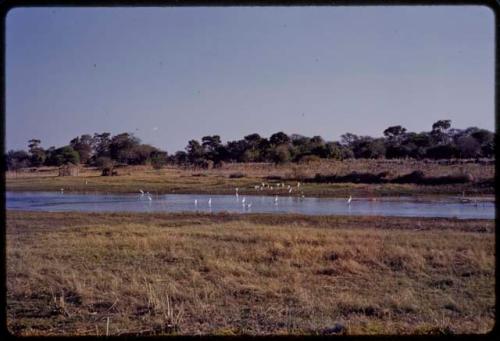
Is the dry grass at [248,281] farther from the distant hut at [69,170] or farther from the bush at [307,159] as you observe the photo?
the bush at [307,159]

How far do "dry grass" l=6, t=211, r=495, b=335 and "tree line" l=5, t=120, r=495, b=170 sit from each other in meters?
7.94

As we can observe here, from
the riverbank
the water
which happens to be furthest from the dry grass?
the riverbank

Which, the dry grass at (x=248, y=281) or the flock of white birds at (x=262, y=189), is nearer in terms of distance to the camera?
the dry grass at (x=248, y=281)

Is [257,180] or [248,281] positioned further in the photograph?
[257,180]

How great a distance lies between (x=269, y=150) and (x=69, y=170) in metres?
8.79

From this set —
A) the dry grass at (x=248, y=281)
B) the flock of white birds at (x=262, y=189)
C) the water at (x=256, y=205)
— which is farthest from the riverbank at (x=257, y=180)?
the dry grass at (x=248, y=281)

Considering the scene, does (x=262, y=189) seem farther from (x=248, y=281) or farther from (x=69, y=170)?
(x=248, y=281)

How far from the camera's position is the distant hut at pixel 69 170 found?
965 inches

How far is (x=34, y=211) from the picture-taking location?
1922cm

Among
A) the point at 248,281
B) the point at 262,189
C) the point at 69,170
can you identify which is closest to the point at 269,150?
the point at 262,189

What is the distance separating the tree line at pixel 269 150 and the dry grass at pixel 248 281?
313 inches

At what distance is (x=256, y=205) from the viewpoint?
21.4 metres

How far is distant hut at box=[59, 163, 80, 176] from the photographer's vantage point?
80.4ft

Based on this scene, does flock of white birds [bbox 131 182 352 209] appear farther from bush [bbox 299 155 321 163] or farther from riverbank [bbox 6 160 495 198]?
bush [bbox 299 155 321 163]
